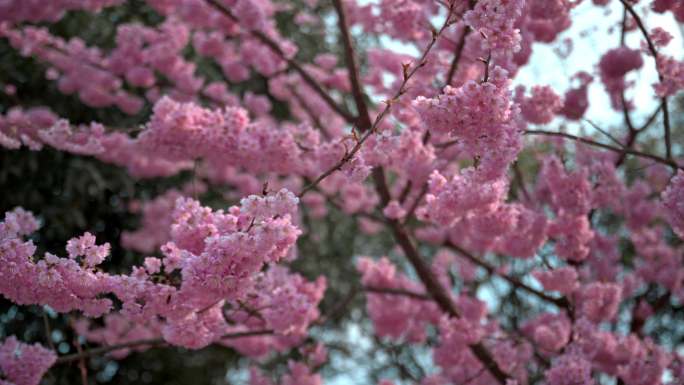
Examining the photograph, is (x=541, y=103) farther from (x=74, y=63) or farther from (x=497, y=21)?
(x=74, y=63)

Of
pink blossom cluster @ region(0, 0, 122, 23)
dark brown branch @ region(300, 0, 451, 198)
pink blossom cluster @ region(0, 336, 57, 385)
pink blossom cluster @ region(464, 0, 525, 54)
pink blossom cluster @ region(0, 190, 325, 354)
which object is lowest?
pink blossom cluster @ region(0, 336, 57, 385)

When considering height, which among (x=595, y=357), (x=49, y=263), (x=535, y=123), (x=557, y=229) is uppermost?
(x=535, y=123)

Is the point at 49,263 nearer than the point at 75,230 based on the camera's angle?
Yes

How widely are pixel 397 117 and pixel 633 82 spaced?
1.29m

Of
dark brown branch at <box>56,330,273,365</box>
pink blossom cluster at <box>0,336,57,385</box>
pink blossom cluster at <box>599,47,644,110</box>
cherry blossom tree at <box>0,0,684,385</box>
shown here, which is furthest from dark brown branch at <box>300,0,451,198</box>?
pink blossom cluster at <box>599,47,644,110</box>

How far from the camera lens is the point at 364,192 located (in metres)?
4.66

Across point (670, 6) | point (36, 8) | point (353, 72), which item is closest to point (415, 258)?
point (353, 72)

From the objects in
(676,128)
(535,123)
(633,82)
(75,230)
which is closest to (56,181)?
(75,230)

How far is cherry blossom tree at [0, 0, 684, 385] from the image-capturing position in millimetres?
2123

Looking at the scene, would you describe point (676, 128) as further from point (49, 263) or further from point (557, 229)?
point (49, 263)

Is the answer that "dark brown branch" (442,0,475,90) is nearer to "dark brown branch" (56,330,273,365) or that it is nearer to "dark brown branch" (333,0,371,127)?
"dark brown branch" (333,0,371,127)

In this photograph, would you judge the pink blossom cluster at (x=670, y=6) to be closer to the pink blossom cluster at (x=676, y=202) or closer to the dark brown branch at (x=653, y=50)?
the dark brown branch at (x=653, y=50)

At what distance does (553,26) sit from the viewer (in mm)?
3559

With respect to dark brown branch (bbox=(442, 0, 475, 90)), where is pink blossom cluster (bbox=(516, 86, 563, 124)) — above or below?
below
